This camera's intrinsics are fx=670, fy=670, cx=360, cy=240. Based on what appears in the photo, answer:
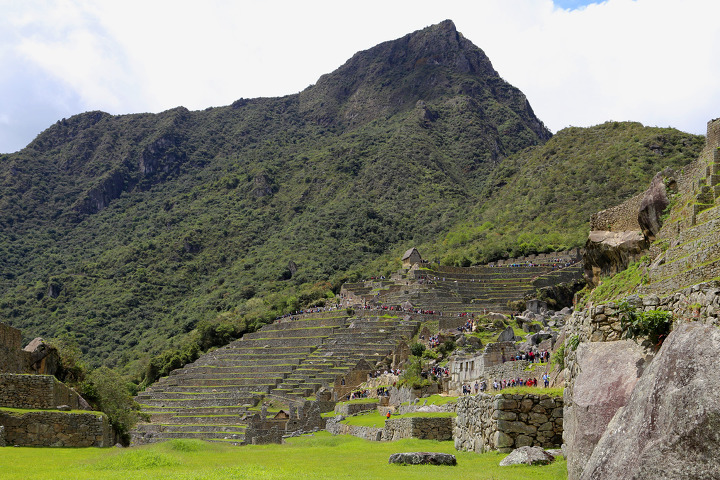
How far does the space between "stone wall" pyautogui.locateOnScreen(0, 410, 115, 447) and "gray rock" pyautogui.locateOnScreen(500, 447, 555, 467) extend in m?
9.00

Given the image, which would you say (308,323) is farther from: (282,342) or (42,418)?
(42,418)

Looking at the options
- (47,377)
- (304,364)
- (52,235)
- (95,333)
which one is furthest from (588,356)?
(52,235)

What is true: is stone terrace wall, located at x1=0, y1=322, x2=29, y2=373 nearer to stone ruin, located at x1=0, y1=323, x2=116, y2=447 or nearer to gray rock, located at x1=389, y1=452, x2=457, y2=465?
stone ruin, located at x1=0, y1=323, x2=116, y2=447

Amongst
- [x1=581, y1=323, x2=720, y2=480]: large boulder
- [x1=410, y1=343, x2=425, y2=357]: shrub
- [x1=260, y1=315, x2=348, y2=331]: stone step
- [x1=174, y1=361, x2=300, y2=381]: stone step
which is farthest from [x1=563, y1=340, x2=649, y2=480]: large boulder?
[x1=260, y1=315, x2=348, y2=331]: stone step

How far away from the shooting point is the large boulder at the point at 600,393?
5824 mm

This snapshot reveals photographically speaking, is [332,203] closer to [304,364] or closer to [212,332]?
[212,332]

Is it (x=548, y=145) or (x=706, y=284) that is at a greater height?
(x=548, y=145)

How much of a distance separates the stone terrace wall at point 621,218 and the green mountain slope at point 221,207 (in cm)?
5021

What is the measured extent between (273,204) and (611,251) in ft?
398

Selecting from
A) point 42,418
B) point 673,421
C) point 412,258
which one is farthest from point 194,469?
point 412,258

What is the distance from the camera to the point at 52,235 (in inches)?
5659

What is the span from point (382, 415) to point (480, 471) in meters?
21.6

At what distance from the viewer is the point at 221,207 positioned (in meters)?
145

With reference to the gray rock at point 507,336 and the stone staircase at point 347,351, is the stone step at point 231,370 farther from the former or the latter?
the gray rock at point 507,336
